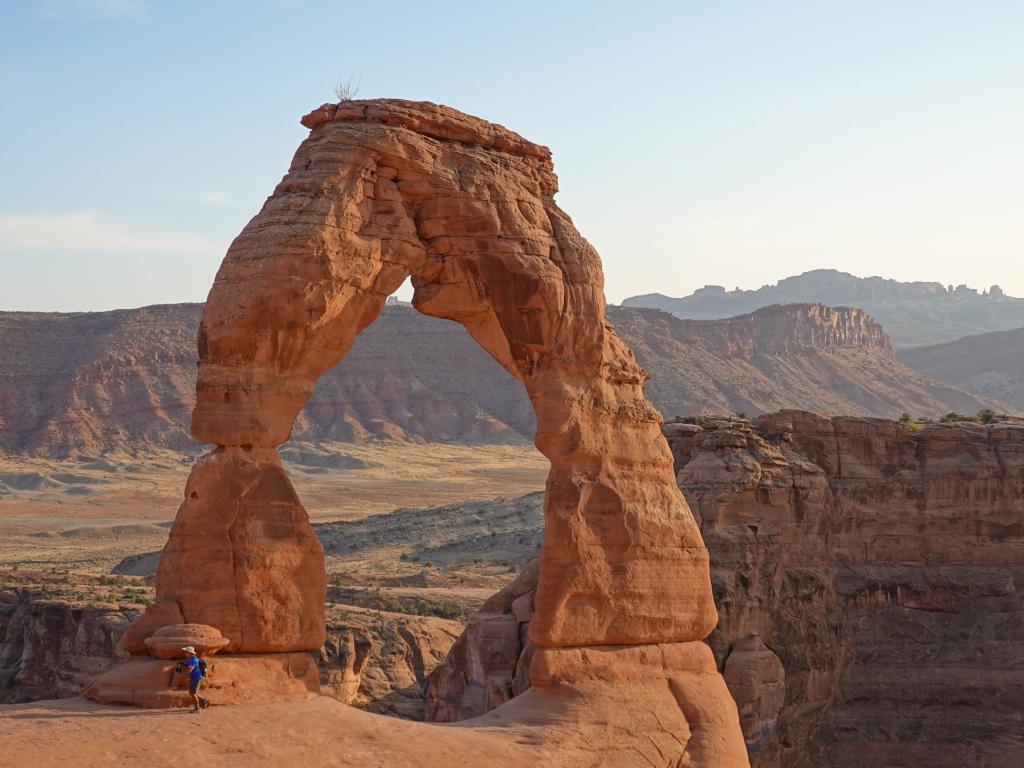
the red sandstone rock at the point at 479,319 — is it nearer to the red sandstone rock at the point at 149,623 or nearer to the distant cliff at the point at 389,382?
the red sandstone rock at the point at 149,623

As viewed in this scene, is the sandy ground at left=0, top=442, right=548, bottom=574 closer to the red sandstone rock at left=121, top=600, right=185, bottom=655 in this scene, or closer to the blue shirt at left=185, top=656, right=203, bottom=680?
the red sandstone rock at left=121, top=600, right=185, bottom=655

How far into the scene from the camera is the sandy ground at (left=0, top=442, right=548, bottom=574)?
7169 centimetres

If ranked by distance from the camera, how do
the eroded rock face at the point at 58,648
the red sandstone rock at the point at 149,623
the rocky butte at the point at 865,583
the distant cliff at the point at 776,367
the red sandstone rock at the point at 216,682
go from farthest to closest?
the distant cliff at the point at 776,367 < the rocky butte at the point at 865,583 < the eroded rock face at the point at 58,648 < the red sandstone rock at the point at 149,623 < the red sandstone rock at the point at 216,682

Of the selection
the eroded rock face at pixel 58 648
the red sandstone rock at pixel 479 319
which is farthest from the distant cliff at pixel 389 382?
the red sandstone rock at pixel 479 319

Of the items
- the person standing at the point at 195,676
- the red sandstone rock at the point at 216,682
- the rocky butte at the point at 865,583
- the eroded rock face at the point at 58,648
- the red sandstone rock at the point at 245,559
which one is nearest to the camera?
the person standing at the point at 195,676

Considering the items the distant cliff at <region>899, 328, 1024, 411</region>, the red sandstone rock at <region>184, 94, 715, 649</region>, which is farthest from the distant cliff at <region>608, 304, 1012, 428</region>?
→ the red sandstone rock at <region>184, 94, 715, 649</region>

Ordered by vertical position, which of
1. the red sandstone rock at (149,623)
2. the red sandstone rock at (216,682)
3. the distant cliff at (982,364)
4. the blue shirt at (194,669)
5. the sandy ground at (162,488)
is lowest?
the sandy ground at (162,488)

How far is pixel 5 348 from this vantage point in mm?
113438

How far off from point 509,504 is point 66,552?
1892 centimetres

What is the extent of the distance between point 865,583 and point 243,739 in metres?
19.8

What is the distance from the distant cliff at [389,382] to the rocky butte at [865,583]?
252ft

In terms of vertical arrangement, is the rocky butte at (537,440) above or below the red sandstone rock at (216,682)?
above

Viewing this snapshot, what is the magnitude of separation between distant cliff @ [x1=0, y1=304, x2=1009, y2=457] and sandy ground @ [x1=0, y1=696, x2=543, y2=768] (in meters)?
90.5

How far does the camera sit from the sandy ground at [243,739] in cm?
1537
